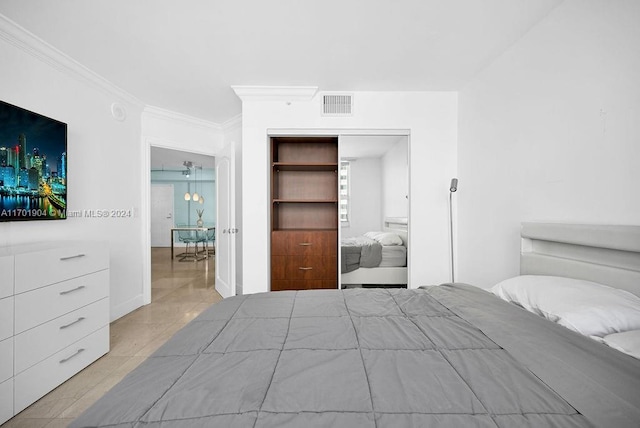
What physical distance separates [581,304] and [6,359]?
2.89 metres

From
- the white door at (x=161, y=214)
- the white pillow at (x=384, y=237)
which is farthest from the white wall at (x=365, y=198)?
the white door at (x=161, y=214)

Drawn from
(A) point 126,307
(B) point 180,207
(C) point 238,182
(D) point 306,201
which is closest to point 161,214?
(B) point 180,207

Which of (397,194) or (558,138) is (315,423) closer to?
(558,138)

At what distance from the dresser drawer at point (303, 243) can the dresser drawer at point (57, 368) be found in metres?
1.61

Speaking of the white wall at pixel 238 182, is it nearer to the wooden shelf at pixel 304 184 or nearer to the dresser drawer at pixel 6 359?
the wooden shelf at pixel 304 184

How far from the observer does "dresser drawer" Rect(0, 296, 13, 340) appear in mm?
1443

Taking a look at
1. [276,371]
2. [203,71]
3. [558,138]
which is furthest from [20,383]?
[558,138]

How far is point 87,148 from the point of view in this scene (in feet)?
8.32

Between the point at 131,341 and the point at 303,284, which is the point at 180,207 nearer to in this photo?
the point at 131,341

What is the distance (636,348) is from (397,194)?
2.18 m

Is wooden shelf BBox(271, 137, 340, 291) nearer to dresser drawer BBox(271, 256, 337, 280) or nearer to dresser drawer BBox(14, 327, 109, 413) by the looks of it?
dresser drawer BBox(271, 256, 337, 280)

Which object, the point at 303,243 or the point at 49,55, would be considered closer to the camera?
the point at 49,55

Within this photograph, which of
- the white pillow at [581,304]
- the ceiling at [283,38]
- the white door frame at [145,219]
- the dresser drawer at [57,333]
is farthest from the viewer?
the white door frame at [145,219]

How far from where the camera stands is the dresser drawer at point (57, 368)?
1.55m
